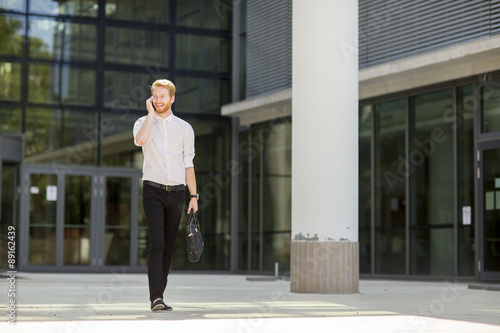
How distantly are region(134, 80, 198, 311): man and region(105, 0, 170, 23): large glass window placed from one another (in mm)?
12961

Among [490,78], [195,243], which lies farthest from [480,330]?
[490,78]

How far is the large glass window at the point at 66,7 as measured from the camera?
18.5 meters

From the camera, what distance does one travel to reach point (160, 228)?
6.48 meters

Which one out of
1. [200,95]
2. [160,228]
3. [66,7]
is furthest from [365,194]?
[160,228]

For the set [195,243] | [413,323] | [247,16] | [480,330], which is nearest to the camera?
[480,330]

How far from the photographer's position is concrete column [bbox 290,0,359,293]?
32.2ft

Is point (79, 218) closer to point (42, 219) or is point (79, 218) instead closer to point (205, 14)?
point (42, 219)

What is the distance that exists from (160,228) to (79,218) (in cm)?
1227

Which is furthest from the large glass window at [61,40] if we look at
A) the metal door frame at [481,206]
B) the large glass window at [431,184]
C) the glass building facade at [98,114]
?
the metal door frame at [481,206]

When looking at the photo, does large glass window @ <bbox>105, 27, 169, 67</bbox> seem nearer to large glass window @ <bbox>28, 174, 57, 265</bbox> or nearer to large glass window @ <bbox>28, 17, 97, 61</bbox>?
large glass window @ <bbox>28, 17, 97, 61</bbox>

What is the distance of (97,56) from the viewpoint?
19.0 meters

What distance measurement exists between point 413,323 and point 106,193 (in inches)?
536

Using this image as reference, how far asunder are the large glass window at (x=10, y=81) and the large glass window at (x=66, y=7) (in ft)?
4.14

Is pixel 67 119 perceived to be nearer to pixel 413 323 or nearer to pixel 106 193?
pixel 106 193
